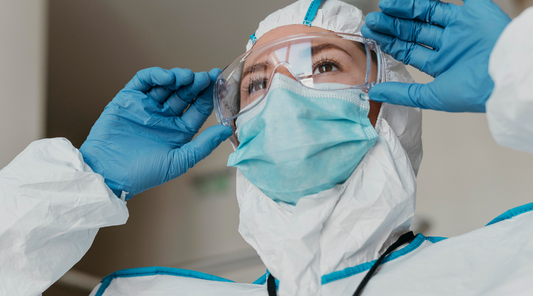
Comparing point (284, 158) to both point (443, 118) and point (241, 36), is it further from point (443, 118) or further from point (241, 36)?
point (443, 118)

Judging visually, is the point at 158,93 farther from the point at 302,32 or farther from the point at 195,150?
the point at 302,32

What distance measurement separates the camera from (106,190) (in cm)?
90

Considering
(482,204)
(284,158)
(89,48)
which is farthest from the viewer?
(482,204)

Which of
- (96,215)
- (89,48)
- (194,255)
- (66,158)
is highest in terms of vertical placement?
(89,48)

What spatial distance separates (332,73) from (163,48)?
0.92 metres

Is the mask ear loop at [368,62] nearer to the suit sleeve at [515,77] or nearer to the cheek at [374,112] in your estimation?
the cheek at [374,112]

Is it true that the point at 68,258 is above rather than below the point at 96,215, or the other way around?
below

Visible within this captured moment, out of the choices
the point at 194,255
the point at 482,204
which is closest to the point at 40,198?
the point at 194,255

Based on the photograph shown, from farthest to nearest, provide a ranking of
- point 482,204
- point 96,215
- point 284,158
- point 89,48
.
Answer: point 482,204
point 89,48
point 96,215
point 284,158

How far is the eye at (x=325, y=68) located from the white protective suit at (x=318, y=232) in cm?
18

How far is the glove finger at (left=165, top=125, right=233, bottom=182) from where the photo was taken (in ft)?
3.50

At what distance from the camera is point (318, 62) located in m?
0.92

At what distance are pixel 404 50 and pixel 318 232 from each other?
1.68 feet

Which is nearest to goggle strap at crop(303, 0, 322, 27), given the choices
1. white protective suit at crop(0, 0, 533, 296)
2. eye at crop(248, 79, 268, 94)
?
eye at crop(248, 79, 268, 94)
